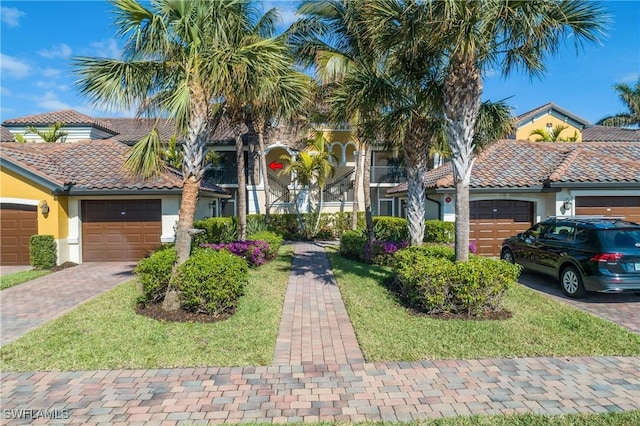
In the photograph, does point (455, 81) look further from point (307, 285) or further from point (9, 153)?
point (9, 153)

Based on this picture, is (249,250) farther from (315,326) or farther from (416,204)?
(315,326)

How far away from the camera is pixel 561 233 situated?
947 cm

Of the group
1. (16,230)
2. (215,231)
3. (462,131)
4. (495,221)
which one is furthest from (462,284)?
(16,230)

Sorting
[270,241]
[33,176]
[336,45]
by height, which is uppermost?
[336,45]

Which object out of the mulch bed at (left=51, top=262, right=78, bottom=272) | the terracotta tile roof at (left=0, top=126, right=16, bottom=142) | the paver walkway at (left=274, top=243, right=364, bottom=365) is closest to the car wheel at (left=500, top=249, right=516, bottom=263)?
the paver walkway at (left=274, top=243, right=364, bottom=365)

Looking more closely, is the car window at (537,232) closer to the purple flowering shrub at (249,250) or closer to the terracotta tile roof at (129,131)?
the purple flowering shrub at (249,250)

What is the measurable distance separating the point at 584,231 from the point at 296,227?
15.9m

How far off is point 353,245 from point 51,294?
31.3 feet

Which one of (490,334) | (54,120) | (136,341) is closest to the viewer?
(136,341)

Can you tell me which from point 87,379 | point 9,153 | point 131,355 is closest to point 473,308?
point 131,355

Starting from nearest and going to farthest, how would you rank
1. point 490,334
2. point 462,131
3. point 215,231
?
point 490,334, point 462,131, point 215,231

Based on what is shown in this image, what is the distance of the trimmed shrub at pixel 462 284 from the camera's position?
6.92 metres

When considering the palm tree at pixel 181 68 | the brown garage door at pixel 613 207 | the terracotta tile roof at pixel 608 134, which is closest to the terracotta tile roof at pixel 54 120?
the palm tree at pixel 181 68

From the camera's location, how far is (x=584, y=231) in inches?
341
